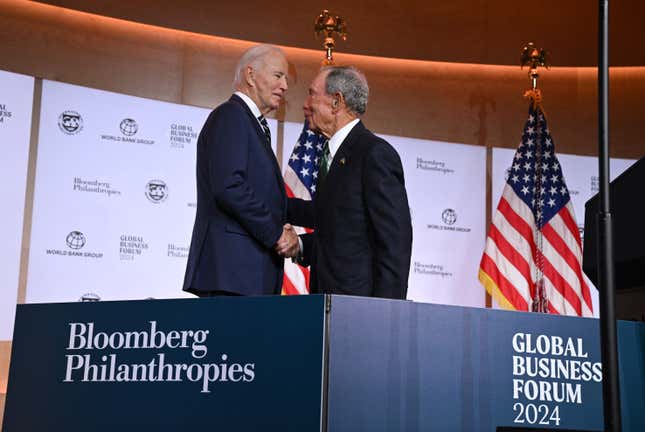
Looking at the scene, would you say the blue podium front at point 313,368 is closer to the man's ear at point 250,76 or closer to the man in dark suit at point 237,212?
the man in dark suit at point 237,212

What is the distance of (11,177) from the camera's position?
6012mm

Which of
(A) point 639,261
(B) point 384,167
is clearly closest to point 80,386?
(B) point 384,167

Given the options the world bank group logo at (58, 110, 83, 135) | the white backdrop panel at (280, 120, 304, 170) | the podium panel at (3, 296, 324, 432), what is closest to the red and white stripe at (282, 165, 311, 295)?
the white backdrop panel at (280, 120, 304, 170)

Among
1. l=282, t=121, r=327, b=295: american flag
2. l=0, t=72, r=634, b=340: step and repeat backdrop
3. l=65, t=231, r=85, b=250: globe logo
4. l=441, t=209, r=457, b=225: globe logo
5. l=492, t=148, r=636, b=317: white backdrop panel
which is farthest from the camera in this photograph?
l=492, t=148, r=636, b=317: white backdrop panel

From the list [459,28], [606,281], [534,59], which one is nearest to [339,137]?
[606,281]

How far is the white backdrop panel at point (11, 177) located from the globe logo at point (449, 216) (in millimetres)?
3245

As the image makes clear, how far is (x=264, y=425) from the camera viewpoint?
204 cm

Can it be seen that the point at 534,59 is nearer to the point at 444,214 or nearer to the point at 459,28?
the point at 459,28

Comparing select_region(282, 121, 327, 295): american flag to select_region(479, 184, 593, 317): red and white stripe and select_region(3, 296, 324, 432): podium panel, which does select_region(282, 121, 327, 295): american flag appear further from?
select_region(3, 296, 324, 432): podium panel

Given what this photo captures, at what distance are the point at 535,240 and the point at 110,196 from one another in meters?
3.18

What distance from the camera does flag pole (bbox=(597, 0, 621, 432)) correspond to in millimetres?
1669

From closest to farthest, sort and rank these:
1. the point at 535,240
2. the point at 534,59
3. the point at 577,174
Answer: the point at 535,240 → the point at 534,59 → the point at 577,174

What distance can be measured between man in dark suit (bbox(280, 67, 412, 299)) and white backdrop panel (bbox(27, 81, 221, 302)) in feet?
11.1

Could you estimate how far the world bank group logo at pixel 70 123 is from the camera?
6.22 metres
